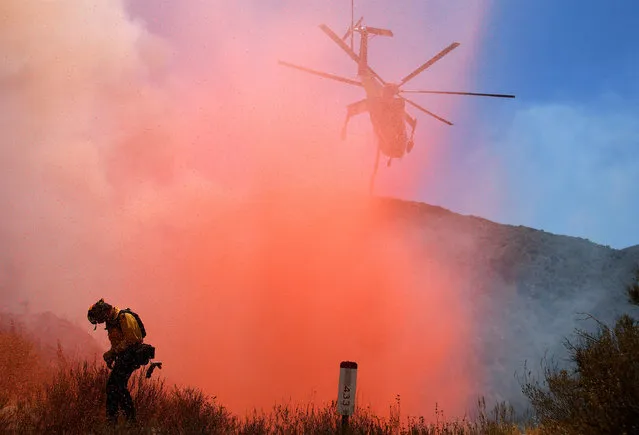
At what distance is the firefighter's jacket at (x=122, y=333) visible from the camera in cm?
730

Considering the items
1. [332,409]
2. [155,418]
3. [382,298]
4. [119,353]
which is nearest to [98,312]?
[119,353]

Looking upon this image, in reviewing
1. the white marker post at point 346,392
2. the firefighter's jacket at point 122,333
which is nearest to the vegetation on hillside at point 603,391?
the white marker post at point 346,392

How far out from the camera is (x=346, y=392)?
6527mm

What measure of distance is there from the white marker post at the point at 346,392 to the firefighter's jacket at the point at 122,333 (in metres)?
3.09

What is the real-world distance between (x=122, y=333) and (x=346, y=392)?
3415mm

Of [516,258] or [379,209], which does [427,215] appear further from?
[516,258]

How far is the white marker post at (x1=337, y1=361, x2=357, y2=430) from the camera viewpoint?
21.3 feet

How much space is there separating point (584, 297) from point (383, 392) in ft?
44.2

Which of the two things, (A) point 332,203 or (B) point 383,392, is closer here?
(B) point 383,392

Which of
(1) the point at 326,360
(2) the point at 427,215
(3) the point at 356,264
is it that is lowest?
(1) the point at 326,360

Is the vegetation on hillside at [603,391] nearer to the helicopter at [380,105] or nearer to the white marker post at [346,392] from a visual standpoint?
the white marker post at [346,392]

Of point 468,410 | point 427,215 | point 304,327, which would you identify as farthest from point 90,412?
point 427,215

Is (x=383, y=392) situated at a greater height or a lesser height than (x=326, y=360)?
lesser

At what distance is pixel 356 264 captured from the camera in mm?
35000
